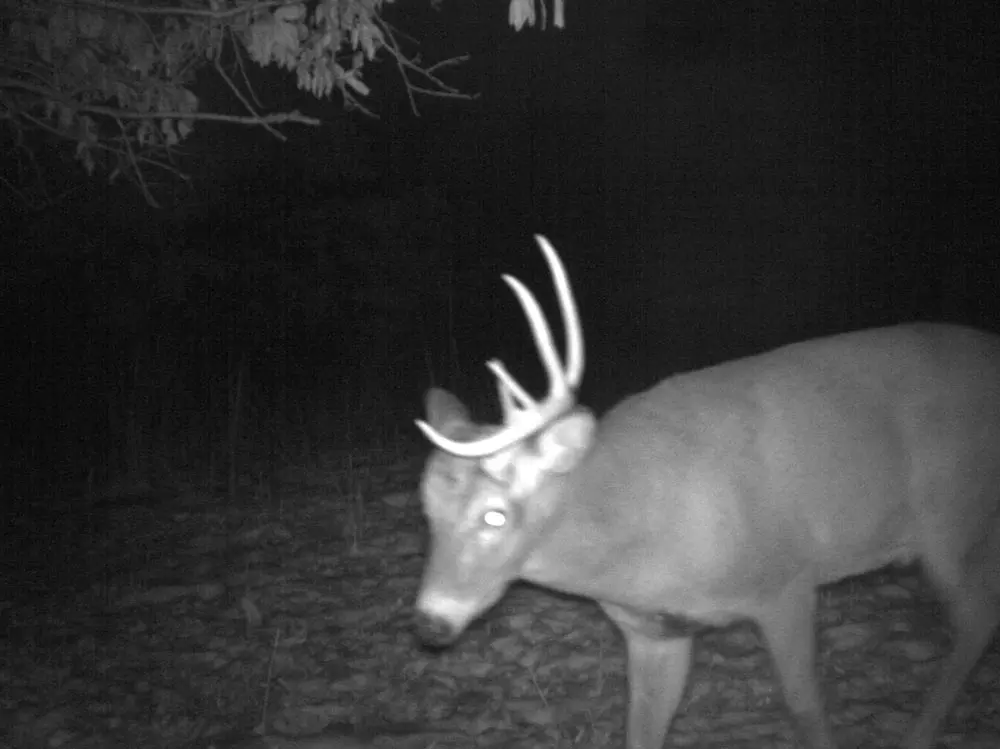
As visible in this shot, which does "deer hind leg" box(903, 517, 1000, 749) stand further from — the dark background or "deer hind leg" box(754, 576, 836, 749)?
the dark background

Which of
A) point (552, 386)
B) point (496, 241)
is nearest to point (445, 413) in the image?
point (552, 386)

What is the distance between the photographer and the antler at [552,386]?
12.0 ft

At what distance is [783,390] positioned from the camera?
4.65 metres

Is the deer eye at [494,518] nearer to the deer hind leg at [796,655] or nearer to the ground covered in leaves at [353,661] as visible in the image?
the deer hind leg at [796,655]

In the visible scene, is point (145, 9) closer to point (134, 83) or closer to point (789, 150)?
point (134, 83)

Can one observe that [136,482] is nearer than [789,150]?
Yes

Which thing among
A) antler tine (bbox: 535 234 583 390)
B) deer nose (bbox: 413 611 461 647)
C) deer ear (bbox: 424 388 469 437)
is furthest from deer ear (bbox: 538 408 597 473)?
deer nose (bbox: 413 611 461 647)

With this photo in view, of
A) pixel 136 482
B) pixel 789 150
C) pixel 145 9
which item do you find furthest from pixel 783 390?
pixel 789 150

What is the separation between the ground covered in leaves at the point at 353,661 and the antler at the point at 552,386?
176 centimetres

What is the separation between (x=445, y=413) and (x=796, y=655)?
169cm

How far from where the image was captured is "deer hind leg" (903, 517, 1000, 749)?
4.64m

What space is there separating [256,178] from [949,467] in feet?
39.9

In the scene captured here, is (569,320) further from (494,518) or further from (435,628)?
(435,628)

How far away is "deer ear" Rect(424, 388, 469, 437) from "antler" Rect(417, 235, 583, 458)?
0.31 m
